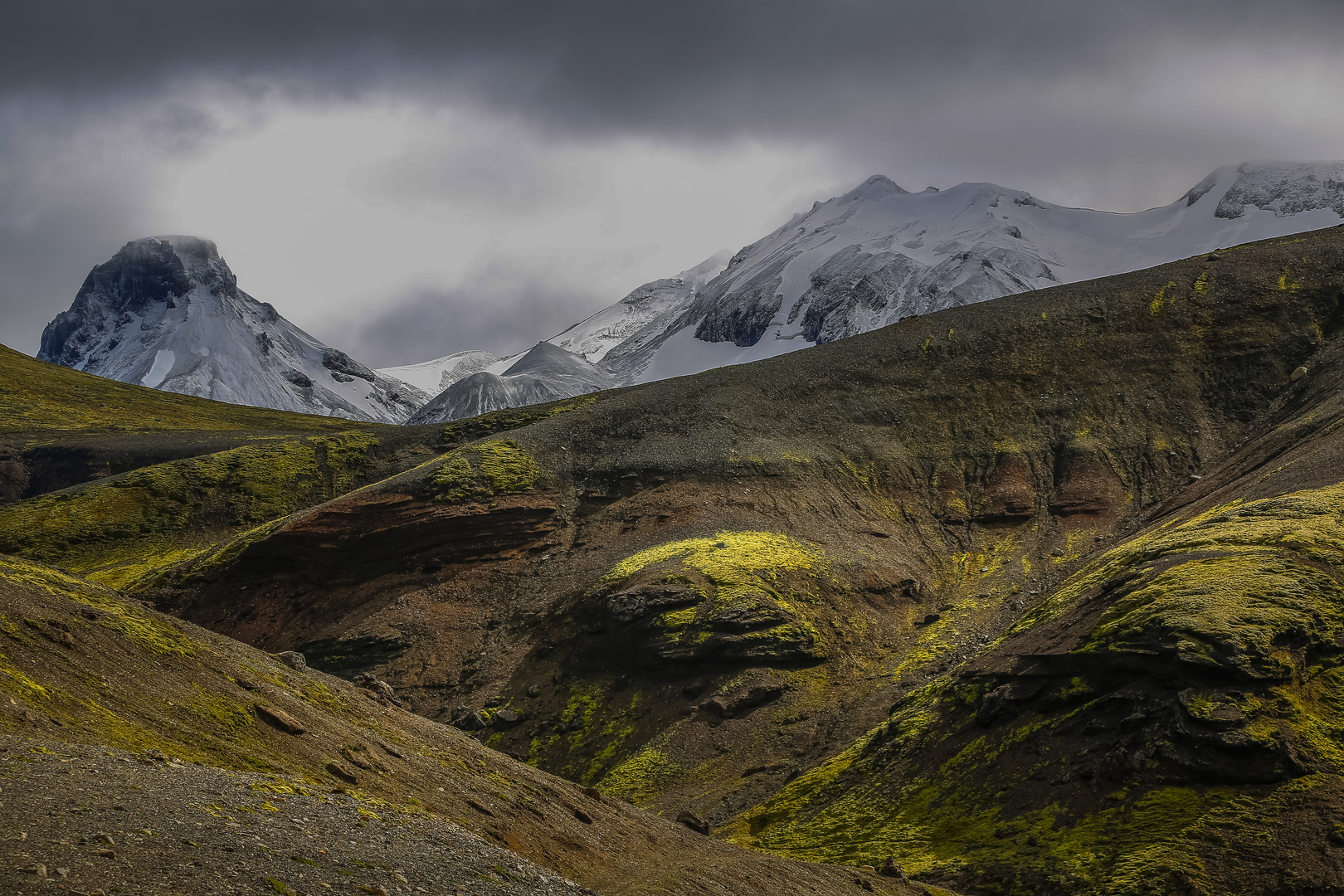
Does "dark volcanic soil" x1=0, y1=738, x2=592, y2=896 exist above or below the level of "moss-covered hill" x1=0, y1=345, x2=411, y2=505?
below

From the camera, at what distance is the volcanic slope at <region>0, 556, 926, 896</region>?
42.8ft

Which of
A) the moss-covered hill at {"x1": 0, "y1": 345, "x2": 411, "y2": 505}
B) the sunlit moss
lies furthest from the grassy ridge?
the sunlit moss

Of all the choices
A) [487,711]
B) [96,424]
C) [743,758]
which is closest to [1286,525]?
[743,758]

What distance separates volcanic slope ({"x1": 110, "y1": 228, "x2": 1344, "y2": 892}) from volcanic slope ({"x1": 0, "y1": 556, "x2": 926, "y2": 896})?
15283 mm

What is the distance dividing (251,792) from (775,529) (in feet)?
145

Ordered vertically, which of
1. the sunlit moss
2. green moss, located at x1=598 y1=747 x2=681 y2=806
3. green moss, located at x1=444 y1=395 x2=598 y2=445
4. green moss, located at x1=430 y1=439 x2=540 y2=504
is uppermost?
green moss, located at x1=444 y1=395 x2=598 y2=445

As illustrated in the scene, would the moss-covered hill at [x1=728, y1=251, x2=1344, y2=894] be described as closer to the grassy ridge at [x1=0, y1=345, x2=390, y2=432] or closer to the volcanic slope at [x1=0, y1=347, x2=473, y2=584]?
the volcanic slope at [x1=0, y1=347, x2=473, y2=584]

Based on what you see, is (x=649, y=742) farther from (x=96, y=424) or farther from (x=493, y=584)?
(x=96, y=424)

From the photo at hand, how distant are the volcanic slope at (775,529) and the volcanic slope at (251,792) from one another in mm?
15283

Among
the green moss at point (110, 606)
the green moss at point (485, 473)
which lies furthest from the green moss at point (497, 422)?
the green moss at point (110, 606)

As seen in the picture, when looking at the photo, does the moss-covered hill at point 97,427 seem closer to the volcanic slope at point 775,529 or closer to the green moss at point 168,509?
the green moss at point 168,509

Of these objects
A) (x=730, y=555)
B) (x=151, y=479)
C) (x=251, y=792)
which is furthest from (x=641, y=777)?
(x=151, y=479)

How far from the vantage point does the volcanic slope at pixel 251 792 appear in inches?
514

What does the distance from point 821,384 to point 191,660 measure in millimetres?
57880
